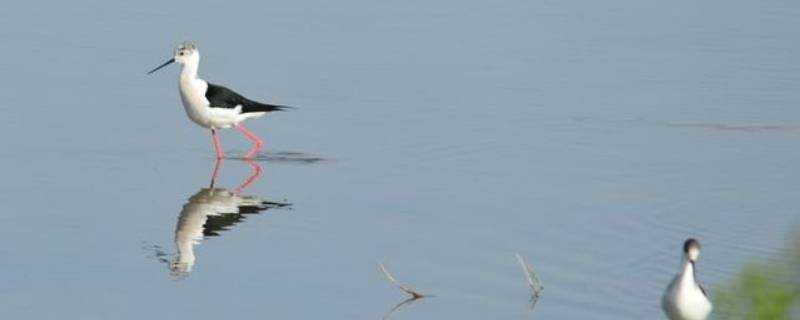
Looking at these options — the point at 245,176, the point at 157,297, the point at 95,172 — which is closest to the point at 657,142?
the point at 245,176

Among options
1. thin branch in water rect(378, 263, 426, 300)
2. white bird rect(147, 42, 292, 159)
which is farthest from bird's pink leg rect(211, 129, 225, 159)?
thin branch in water rect(378, 263, 426, 300)

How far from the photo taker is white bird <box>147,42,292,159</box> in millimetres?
11578

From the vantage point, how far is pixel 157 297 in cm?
798

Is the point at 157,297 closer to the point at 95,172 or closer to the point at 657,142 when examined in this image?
the point at 95,172

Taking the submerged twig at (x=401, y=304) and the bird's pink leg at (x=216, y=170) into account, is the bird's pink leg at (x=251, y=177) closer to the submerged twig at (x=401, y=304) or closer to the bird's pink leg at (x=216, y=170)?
the bird's pink leg at (x=216, y=170)

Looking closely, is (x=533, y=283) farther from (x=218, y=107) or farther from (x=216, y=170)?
(x=218, y=107)

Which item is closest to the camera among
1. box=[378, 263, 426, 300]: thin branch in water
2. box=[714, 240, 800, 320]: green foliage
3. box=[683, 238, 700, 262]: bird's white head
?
box=[714, 240, 800, 320]: green foliage

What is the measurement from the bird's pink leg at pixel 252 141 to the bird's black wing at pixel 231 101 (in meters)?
0.15

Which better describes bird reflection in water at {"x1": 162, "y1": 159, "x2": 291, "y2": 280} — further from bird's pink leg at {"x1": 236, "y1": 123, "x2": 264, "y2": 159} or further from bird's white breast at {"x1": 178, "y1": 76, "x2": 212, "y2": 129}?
bird's white breast at {"x1": 178, "y1": 76, "x2": 212, "y2": 129}

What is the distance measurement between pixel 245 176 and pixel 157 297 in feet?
9.37

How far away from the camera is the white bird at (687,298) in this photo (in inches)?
280

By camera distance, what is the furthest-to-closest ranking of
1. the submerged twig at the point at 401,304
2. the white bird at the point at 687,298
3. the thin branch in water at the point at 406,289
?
the thin branch in water at the point at 406,289
the submerged twig at the point at 401,304
the white bird at the point at 687,298

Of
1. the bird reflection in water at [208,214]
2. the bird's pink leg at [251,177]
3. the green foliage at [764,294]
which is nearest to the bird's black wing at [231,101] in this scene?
the bird's pink leg at [251,177]

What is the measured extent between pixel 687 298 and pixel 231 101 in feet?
16.8
